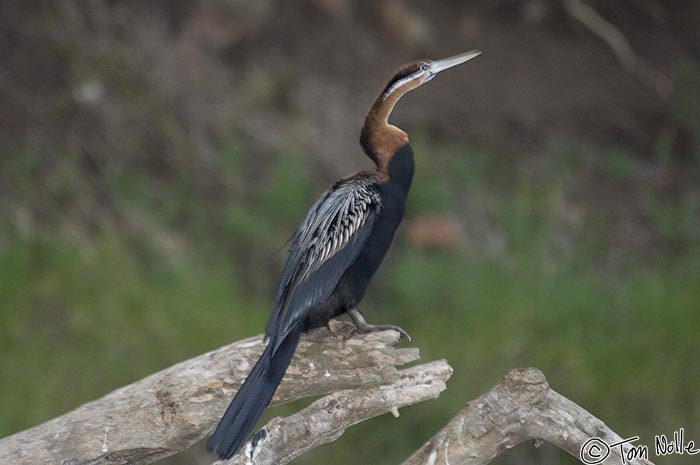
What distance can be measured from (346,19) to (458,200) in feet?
4.20

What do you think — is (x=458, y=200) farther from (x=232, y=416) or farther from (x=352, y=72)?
(x=232, y=416)

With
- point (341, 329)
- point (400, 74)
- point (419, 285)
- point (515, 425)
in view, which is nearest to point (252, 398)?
point (341, 329)

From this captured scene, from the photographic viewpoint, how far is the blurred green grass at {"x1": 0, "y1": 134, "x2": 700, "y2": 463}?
14.8 ft

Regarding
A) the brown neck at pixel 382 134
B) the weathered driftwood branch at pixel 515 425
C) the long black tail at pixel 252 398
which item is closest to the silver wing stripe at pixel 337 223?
the brown neck at pixel 382 134

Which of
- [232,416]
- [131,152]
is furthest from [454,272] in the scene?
[232,416]

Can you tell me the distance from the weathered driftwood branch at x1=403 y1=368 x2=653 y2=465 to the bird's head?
2.50ft

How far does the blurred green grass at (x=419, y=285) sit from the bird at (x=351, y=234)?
6.50 ft

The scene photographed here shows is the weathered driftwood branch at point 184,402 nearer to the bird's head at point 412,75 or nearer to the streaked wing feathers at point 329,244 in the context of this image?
the streaked wing feathers at point 329,244

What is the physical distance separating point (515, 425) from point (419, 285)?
2410mm

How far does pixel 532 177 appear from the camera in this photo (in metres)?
5.41

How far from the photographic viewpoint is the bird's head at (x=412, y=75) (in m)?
2.50

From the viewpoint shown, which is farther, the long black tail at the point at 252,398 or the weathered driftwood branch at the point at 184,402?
the weathered driftwood branch at the point at 184,402

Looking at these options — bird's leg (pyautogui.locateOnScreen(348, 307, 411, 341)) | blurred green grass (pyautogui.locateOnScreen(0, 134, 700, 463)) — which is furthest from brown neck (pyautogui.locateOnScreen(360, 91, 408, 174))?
blurred green grass (pyautogui.locateOnScreen(0, 134, 700, 463))

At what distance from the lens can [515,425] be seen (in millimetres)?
2365
